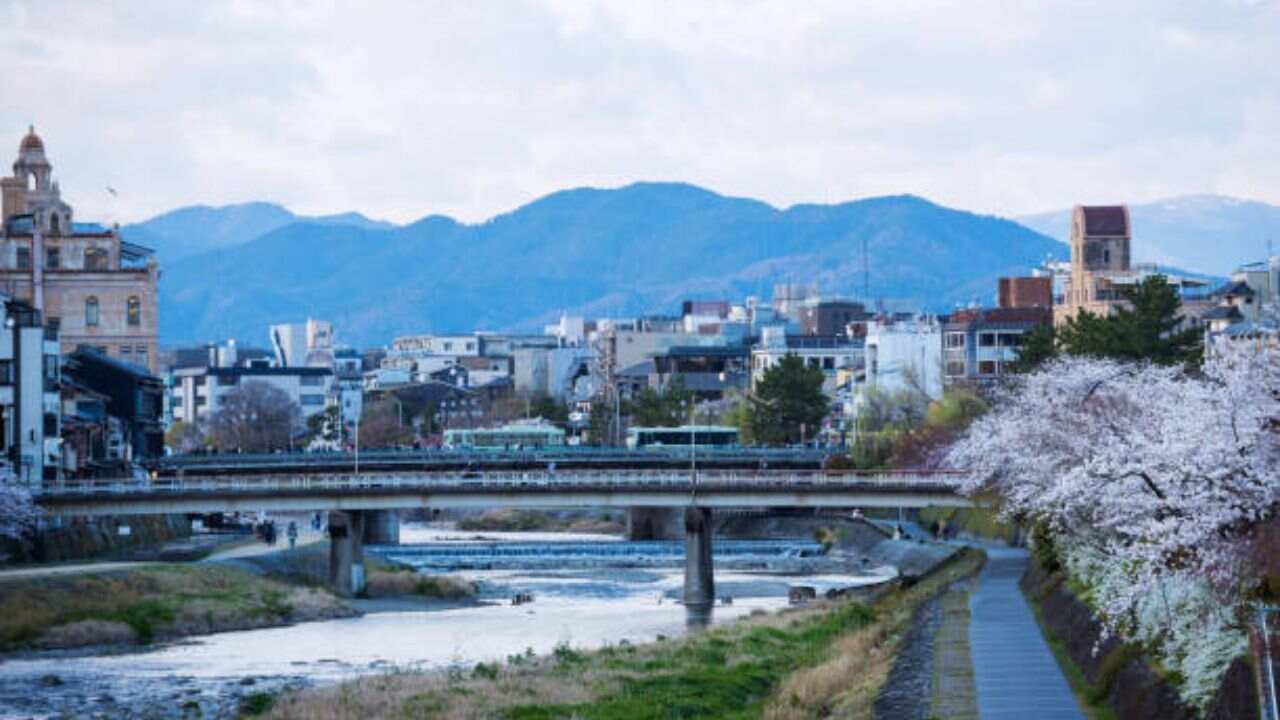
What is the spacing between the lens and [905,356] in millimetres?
165750

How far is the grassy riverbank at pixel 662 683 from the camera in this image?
43.7 m

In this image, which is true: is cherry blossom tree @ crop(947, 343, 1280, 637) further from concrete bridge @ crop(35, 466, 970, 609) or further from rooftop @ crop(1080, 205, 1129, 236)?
rooftop @ crop(1080, 205, 1129, 236)

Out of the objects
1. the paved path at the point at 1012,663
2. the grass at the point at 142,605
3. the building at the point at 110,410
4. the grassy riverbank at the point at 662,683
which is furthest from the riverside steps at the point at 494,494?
the grassy riverbank at the point at 662,683

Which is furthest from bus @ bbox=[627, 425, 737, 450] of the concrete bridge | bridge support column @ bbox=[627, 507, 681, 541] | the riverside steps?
the concrete bridge

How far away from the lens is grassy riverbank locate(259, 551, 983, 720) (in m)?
43.7

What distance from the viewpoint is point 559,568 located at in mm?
102938

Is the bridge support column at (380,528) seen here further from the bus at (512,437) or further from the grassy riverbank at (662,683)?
the grassy riverbank at (662,683)

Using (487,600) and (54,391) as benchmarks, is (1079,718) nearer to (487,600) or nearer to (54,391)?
(487,600)

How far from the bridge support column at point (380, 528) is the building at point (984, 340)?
144ft

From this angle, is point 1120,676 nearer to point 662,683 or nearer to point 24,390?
point 662,683

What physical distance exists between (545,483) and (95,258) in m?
50.5

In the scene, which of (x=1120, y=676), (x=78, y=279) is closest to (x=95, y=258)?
(x=78, y=279)

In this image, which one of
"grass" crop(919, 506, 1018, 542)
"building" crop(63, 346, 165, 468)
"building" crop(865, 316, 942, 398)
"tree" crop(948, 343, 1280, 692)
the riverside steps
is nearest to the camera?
"tree" crop(948, 343, 1280, 692)

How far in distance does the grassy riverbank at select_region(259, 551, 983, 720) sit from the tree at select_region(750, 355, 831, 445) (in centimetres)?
8855
